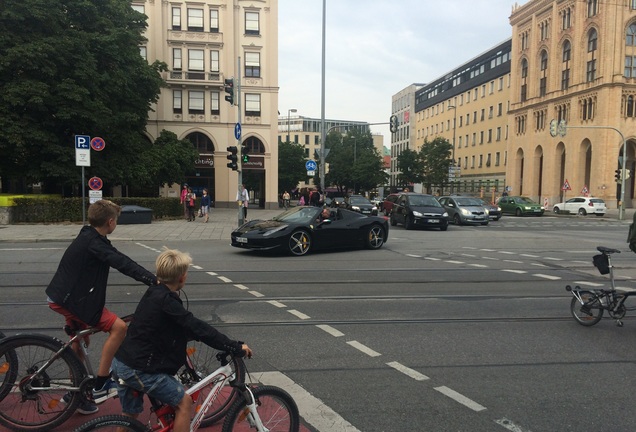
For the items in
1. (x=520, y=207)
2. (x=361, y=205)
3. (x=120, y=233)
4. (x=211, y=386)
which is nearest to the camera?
(x=211, y=386)

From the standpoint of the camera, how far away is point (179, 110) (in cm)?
4294

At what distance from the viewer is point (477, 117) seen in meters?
79.2

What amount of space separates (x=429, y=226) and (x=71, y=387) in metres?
20.0

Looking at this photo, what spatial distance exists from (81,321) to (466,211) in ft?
80.0

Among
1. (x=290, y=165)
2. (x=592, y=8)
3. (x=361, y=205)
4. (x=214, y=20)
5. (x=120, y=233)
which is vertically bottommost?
(x=120, y=233)

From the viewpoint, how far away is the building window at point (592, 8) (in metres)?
49.7

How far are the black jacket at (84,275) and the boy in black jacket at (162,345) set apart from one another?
628 mm

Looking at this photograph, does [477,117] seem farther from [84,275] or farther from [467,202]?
[84,275]

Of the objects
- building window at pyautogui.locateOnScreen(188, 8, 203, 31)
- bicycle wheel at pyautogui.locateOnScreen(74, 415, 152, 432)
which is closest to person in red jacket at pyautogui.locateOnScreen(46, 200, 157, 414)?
bicycle wheel at pyautogui.locateOnScreen(74, 415, 152, 432)

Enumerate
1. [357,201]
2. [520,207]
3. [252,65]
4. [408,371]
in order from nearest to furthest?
[408,371]
[357,201]
[520,207]
[252,65]

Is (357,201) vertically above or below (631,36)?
below

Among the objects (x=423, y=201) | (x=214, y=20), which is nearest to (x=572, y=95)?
(x=214, y=20)

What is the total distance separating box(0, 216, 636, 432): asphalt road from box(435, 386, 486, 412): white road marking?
0.05 feet

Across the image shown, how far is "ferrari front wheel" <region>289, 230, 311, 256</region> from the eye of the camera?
1258cm
